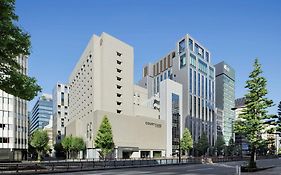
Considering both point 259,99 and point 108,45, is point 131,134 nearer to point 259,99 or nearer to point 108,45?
point 108,45

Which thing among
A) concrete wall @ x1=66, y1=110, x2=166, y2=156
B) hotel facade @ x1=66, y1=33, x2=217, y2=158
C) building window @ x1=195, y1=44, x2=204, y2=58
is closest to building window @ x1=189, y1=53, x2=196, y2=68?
hotel facade @ x1=66, y1=33, x2=217, y2=158

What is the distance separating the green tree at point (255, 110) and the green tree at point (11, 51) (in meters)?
29.4

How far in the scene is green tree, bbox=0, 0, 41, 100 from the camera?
12.6 metres

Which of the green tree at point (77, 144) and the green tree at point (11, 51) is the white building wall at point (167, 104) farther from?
the green tree at point (11, 51)

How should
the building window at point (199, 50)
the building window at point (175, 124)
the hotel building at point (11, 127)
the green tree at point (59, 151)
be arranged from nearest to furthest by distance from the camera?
the hotel building at point (11, 127)
the green tree at point (59, 151)
the building window at point (175, 124)
the building window at point (199, 50)

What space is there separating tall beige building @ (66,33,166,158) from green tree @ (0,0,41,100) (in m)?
75.7

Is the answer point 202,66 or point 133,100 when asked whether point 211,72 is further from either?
point 133,100

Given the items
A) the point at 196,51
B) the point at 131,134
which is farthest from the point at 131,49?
the point at 196,51

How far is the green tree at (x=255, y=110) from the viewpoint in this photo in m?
37.5

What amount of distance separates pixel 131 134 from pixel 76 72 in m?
41.5

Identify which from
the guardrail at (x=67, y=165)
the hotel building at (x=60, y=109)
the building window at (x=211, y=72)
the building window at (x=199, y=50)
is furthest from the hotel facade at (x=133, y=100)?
the guardrail at (x=67, y=165)

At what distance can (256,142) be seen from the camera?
37906mm

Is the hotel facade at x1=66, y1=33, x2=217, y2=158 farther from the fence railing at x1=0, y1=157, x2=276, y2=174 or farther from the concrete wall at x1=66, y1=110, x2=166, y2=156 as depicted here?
the fence railing at x1=0, y1=157, x2=276, y2=174

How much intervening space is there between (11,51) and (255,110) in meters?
31.1
